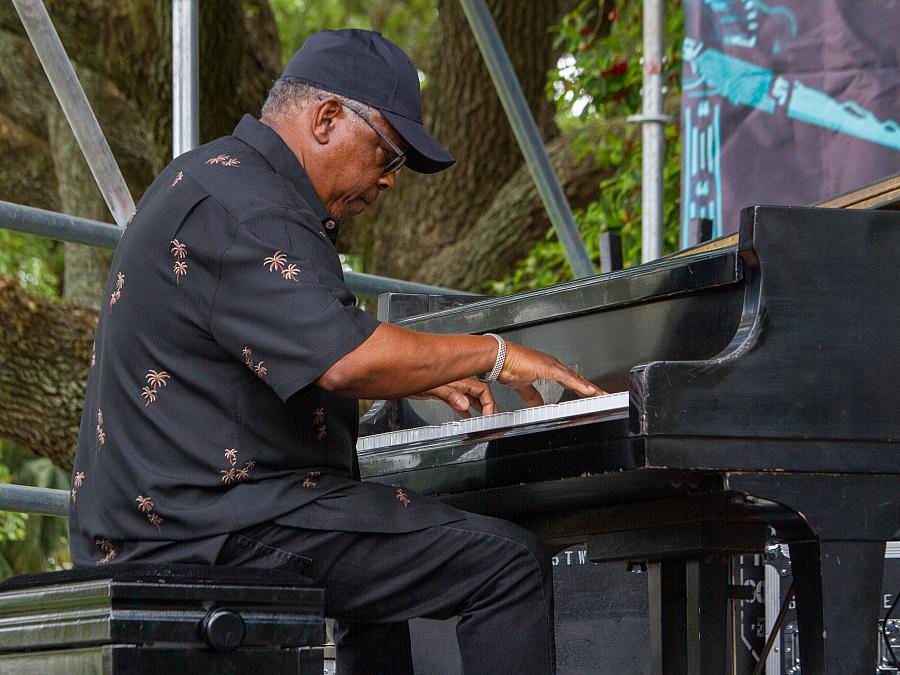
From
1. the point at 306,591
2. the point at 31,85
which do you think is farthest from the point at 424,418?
the point at 31,85

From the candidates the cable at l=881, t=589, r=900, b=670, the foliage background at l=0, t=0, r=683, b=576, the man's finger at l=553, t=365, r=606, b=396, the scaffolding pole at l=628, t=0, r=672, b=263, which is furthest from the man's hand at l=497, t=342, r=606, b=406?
the foliage background at l=0, t=0, r=683, b=576

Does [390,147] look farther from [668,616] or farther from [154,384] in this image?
[668,616]

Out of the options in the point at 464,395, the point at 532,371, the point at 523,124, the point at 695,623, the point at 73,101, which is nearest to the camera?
the point at 532,371

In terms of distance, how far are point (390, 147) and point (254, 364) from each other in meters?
0.51

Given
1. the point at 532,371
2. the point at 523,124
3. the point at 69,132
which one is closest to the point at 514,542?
the point at 532,371

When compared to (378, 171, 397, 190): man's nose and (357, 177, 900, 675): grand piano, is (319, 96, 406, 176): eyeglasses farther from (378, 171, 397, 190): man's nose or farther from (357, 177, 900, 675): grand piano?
(357, 177, 900, 675): grand piano

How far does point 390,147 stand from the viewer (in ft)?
7.90

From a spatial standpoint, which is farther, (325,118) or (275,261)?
(325,118)

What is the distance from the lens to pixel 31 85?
326 inches

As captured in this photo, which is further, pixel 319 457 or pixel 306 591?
pixel 319 457

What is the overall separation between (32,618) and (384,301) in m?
1.42

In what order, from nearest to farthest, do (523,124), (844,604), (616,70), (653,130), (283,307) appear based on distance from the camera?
(283,307) → (844,604) → (653,130) → (523,124) → (616,70)

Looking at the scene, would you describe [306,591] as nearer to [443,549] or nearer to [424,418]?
[443,549]

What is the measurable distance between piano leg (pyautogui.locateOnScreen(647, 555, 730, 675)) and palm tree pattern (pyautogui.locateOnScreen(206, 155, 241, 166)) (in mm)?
1292
